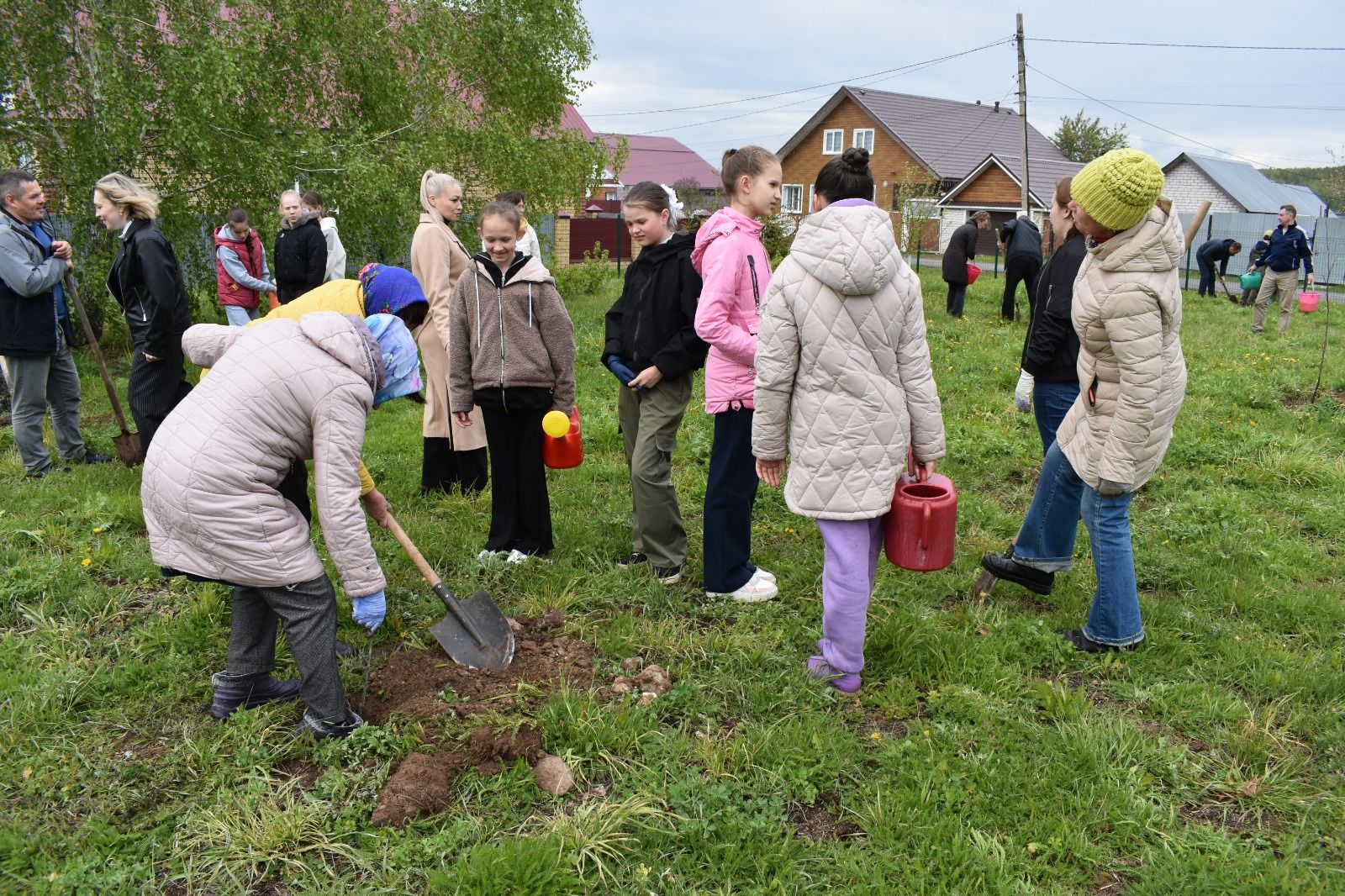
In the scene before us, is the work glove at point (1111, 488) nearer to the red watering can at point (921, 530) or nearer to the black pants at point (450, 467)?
the red watering can at point (921, 530)

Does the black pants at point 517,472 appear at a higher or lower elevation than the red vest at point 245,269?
lower

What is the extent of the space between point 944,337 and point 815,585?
779cm

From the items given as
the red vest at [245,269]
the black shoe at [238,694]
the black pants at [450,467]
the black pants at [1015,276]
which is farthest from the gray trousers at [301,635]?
the black pants at [1015,276]

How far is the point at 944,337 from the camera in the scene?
1138 centimetres

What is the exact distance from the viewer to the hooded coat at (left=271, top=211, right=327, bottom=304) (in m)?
8.21

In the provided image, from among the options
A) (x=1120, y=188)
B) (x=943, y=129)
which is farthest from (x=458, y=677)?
(x=943, y=129)

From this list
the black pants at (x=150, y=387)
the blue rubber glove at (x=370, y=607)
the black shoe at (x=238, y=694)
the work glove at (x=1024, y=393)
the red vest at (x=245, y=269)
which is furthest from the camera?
the red vest at (x=245, y=269)

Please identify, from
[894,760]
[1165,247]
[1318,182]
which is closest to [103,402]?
[894,760]

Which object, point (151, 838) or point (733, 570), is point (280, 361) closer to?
point (151, 838)

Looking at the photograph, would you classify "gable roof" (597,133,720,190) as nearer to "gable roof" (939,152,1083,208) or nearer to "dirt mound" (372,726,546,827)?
"gable roof" (939,152,1083,208)

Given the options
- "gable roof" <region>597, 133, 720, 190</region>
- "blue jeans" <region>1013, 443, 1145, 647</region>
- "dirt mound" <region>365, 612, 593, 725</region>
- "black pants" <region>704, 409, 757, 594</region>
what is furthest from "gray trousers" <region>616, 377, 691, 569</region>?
"gable roof" <region>597, 133, 720, 190</region>

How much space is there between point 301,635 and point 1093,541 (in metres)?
3.02

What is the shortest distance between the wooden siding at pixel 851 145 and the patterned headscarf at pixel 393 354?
122 ft

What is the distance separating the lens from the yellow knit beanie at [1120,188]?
321 cm
